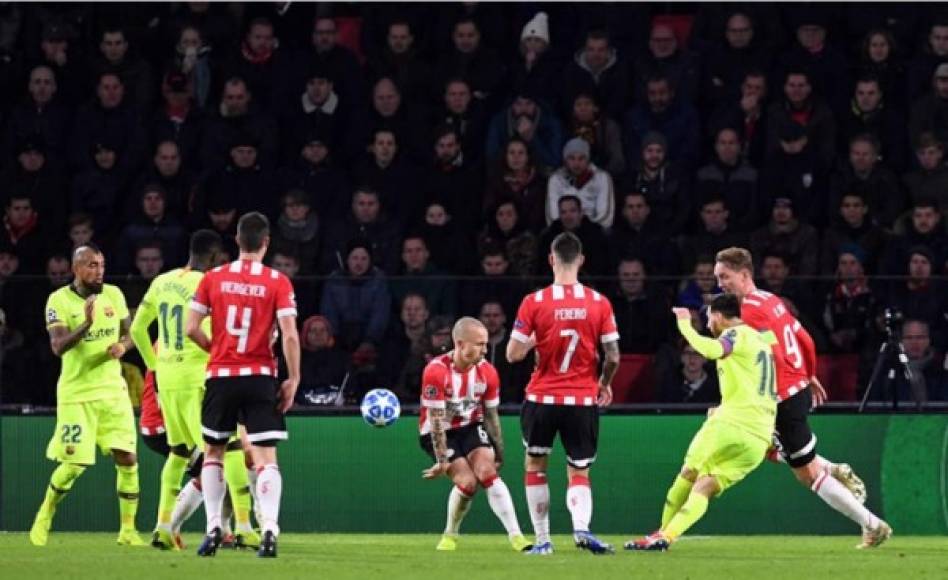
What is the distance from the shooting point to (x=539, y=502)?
15461 millimetres

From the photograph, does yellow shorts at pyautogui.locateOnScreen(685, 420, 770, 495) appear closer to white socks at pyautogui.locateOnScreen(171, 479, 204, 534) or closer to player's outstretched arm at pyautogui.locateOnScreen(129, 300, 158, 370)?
white socks at pyautogui.locateOnScreen(171, 479, 204, 534)

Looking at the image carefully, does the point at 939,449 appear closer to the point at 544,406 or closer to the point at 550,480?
the point at 550,480

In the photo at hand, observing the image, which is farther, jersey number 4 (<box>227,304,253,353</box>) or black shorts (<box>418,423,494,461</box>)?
black shorts (<box>418,423,494,461</box>)

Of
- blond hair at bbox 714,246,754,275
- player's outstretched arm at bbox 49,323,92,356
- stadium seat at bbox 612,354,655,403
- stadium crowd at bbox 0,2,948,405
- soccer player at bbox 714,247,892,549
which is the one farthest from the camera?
stadium crowd at bbox 0,2,948,405

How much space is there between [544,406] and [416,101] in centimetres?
866

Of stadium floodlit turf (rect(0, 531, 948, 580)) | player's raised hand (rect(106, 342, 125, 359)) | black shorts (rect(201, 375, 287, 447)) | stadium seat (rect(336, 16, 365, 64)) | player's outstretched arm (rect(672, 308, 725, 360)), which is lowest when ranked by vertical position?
stadium floodlit turf (rect(0, 531, 948, 580))

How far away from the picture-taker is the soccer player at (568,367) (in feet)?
50.2

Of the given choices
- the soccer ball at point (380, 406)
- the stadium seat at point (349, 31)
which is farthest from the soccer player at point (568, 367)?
the stadium seat at point (349, 31)

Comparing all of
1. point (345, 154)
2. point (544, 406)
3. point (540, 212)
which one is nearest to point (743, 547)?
point (544, 406)

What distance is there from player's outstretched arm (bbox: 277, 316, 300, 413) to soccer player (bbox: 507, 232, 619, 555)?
1879 millimetres

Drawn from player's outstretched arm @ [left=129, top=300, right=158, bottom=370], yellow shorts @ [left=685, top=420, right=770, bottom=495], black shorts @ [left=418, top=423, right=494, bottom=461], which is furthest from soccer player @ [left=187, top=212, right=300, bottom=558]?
yellow shorts @ [left=685, top=420, right=770, bottom=495]

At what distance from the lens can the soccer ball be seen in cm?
1966

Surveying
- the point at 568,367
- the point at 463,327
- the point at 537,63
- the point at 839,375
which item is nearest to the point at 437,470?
the point at 463,327

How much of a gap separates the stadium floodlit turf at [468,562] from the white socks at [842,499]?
24 cm
